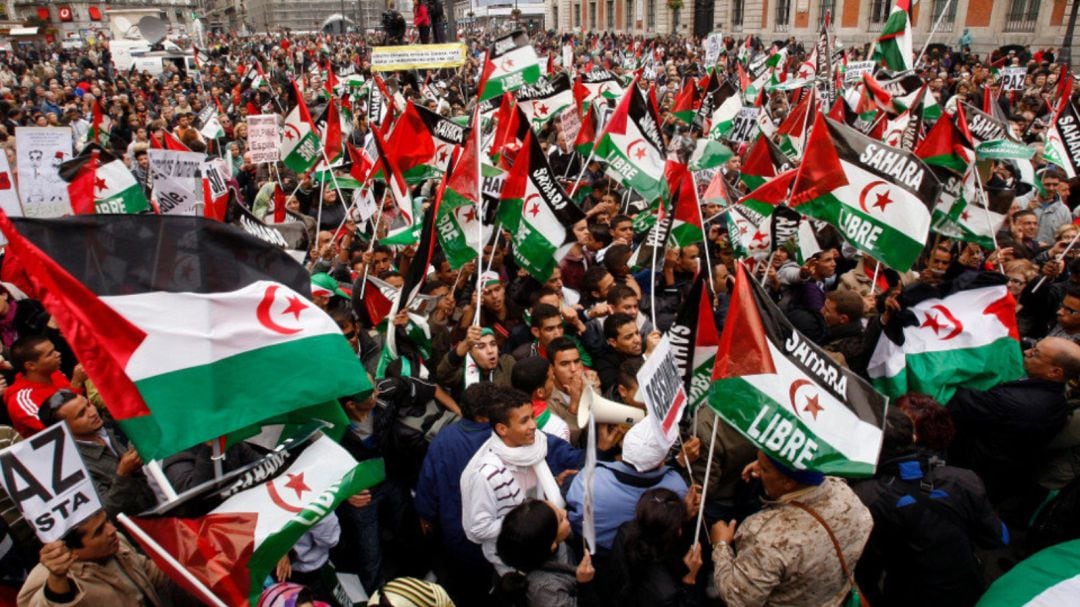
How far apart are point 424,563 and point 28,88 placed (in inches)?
1115

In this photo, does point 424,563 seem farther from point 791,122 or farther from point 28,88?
point 28,88

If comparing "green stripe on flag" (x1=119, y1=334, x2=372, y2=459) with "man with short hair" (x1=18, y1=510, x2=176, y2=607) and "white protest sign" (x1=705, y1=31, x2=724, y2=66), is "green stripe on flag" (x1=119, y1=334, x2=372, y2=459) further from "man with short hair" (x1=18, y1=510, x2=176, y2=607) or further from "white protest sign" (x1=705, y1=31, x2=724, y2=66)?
"white protest sign" (x1=705, y1=31, x2=724, y2=66)

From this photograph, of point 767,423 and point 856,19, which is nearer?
point 767,423

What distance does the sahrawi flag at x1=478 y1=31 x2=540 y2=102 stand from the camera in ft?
31.0

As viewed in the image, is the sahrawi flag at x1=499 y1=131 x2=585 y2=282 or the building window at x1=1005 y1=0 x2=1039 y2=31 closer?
the sahrawi flag at x1=499 y1=131 x2=585 y2=282

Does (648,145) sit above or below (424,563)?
above

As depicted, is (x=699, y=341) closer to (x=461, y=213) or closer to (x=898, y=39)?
(x=461, y=213)

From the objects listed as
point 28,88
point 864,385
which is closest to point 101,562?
point 864,385

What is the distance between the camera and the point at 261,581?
2875 mm

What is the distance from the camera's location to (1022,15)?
93.7 feet

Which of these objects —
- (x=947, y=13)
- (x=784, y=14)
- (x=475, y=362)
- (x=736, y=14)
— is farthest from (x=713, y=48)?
(x=736, y=14)

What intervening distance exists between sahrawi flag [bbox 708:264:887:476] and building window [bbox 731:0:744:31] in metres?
45.3

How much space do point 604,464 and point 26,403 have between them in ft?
11.8

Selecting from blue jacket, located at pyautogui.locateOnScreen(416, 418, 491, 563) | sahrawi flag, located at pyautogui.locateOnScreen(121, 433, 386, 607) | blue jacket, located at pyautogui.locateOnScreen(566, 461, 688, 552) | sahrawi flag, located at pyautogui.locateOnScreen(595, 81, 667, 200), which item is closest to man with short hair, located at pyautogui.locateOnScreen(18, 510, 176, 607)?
sahrawi flag, located at pyautogui.locateOnScreen(121, 433, 386, 607)
